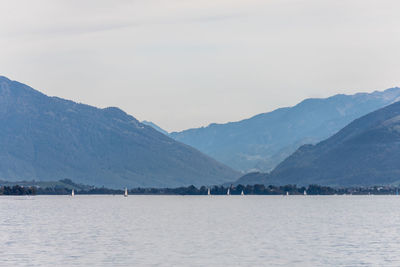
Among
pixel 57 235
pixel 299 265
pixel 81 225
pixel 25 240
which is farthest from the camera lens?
pixel 81 225

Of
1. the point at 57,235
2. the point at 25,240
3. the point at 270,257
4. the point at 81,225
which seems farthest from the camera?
the point at 81,225

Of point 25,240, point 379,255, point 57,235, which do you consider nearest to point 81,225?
point 57,235

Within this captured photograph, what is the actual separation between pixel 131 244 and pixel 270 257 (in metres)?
23.5

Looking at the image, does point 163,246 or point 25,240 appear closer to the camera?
point 163,246

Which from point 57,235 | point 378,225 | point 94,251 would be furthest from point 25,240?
point 378,225

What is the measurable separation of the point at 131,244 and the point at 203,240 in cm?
1265

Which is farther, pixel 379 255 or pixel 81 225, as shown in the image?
pixel 81 225

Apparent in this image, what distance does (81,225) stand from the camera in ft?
515

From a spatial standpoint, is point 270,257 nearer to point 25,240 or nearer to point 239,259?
point 239,259

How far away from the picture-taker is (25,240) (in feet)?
394

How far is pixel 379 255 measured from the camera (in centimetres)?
10094

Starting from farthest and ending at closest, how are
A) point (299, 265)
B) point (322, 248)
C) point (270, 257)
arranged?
point (322, 248) < point (270, 257) < point (299, 265)

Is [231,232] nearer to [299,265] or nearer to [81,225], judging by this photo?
[81,225]

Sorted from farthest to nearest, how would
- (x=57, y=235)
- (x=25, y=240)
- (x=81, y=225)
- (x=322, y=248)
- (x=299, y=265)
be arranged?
(x=81, y=225) < (x=57, y=235) < (x=25, y=240) < (x=322, y=248) < (x=299, y=265)
